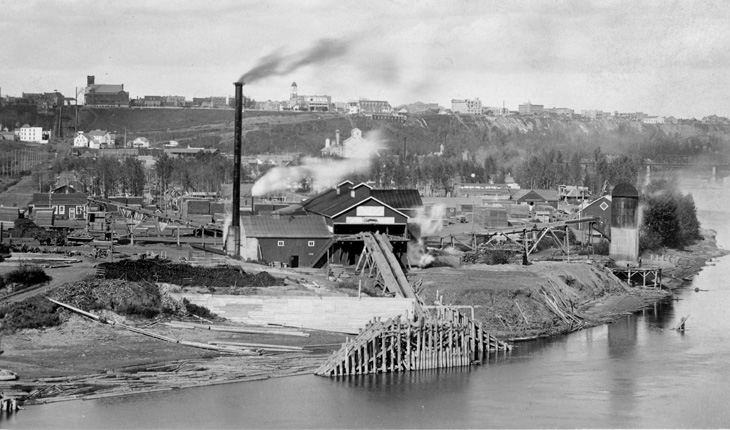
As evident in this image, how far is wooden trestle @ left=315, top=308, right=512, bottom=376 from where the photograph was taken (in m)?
37.1

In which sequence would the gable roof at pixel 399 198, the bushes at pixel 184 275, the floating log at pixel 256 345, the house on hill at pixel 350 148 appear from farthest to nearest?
the house on hill at pixel 350 148 < the gable roof at pixel 399 198 < the bushes at pixel 184 275 < the floating log at pixel 256 345

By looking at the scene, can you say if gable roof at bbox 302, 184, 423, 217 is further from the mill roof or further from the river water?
the river water

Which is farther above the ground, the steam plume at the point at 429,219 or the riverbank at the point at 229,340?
the steam plume at the point at 429,219

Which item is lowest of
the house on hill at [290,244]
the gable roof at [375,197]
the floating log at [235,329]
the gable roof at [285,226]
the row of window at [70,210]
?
the floating log at [235,329]

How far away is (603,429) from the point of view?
31219mm

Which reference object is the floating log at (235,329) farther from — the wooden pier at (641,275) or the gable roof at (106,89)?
the gable roof at (106,89)

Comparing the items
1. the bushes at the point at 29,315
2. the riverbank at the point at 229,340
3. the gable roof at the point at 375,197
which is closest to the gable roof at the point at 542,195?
the gable roof at the point at 375,197

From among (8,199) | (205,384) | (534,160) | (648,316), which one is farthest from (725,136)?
(205,384)

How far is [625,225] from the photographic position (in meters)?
66.3

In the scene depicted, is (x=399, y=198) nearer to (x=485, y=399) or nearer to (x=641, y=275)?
(x=641, y=275)

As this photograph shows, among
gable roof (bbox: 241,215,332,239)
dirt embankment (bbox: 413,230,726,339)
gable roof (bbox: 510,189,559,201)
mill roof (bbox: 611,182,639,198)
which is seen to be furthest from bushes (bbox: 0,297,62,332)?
gable roof (bbox: 510,189,559,201)

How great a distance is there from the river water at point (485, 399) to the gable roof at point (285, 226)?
591 inches

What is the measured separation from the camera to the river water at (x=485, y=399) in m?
31.5

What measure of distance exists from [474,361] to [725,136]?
9688cm
